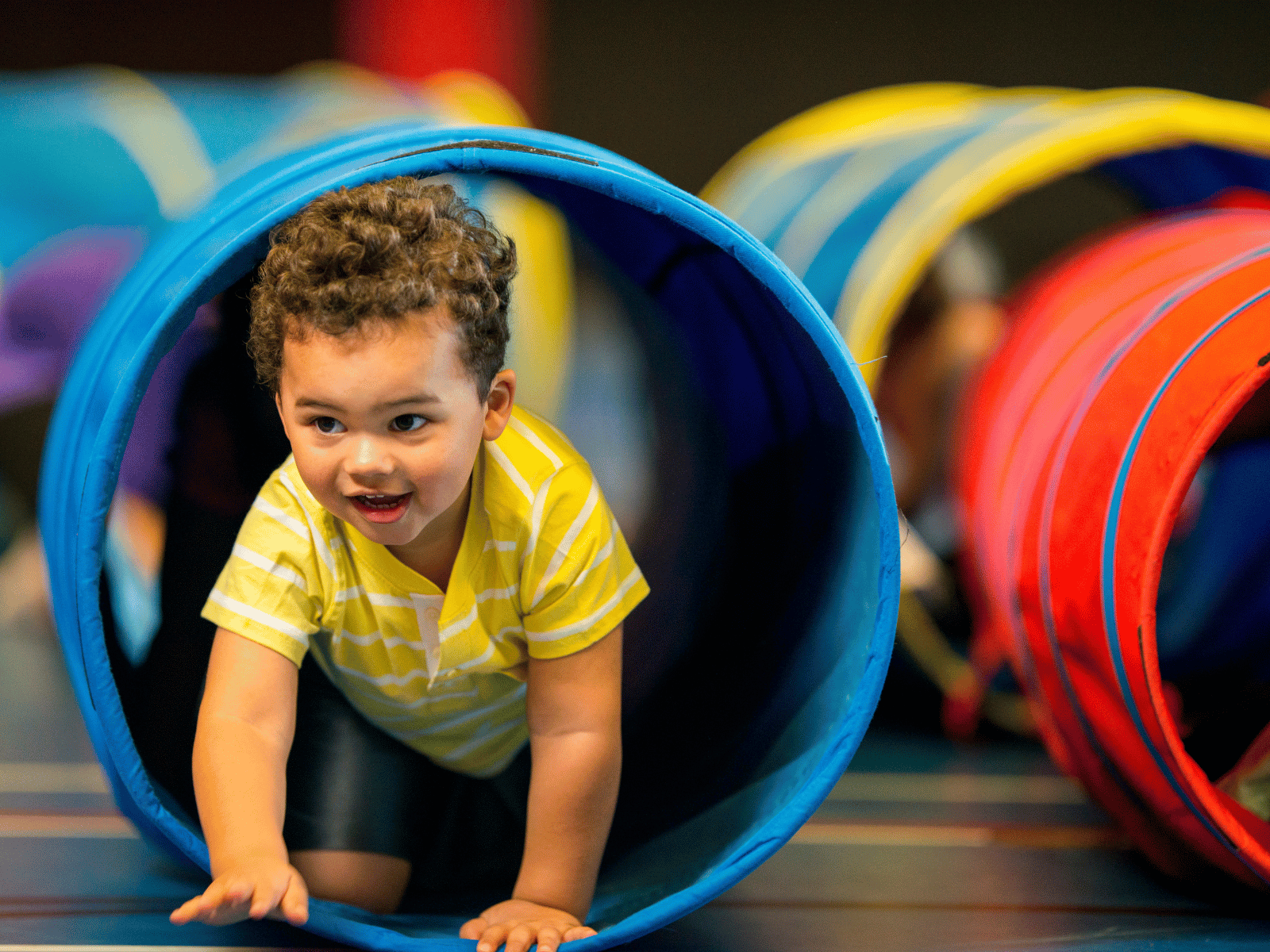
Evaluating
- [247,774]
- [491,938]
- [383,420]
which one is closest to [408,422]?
[383,420]

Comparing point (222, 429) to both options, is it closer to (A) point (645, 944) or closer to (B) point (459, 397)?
(B) point (459, 397)

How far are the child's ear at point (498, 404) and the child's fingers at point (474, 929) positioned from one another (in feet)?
1.38

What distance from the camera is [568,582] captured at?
42.8 inches

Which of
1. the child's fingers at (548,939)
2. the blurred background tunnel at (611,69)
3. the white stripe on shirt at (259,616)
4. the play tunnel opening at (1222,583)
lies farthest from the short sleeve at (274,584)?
the blurred background tunnel at (611,69)

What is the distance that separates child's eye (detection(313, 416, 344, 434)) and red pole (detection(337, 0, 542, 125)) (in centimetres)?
332

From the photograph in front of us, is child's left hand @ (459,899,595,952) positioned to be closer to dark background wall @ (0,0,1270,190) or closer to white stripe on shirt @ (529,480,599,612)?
white stripe on shirt @ (529,480,599,612)

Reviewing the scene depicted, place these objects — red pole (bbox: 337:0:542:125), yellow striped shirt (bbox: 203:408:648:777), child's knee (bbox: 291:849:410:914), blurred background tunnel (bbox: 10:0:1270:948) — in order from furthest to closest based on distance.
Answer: red pole (bbox: 337:0:542:125) → blurred background tunnel (bbox: 10:0:1270:948) → child's knee (bbox: 291:849:410:914) → yellow striped shirt (bbox: 203:408:648:777)

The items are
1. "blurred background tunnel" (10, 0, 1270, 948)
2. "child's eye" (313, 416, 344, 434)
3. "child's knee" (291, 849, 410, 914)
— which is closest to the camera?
"child's eye" (313, 416, 344, 434)

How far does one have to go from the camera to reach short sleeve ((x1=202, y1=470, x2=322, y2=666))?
105cm

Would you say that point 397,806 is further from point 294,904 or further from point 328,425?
point 328,425

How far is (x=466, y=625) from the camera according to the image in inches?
43.3

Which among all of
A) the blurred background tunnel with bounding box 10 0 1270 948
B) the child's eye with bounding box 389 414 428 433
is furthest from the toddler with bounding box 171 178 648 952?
the blurred background tunnel with bounding box 10 0 1270 948

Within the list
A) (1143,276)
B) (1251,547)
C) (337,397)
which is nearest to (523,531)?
(337,397)

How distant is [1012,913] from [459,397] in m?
0.77
